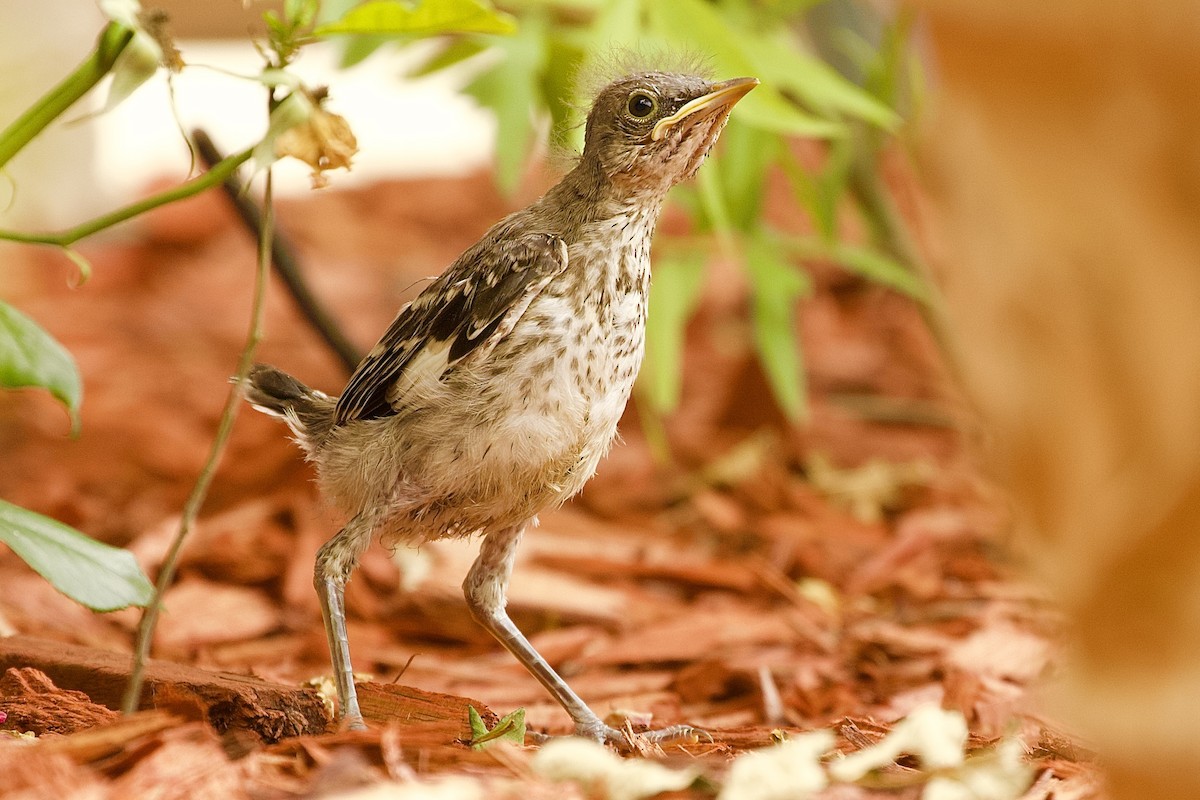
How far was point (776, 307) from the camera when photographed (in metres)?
3.97

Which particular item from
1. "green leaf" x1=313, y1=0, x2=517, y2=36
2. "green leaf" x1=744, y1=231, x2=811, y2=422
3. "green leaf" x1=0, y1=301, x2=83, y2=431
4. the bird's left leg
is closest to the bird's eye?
"green leaf" x1=313, y1=0, x2=517, y2=36

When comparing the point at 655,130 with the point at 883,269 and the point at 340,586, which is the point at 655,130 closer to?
the point at 340,586

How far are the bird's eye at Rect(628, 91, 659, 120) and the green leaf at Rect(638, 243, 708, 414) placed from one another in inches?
60.4

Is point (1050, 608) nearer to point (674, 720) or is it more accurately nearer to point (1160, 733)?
point (674, 720)

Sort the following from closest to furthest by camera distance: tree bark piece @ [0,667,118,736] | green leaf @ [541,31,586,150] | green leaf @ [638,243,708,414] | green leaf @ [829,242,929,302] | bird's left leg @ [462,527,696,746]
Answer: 1. tree bark piece @ [0,667,118,736]
2. bird's left leg @ [462,527,696,746]
3. green leaf @ [541,31,586,150]
4. green leaf @ [638,243,708,414]
5. green leaf @ [829,242,929,302]

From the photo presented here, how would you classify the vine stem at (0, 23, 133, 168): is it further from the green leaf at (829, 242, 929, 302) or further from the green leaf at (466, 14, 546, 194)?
the green leaf at (829, 242, 929, 302)

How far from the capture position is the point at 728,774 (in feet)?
5.03

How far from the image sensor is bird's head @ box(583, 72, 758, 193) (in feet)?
6.82

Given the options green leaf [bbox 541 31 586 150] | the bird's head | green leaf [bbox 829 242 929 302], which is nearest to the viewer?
the bird's head

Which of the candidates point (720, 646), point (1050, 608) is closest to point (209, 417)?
point (720, 646)

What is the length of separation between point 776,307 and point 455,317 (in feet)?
6.78

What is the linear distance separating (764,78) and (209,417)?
2559 millimetres

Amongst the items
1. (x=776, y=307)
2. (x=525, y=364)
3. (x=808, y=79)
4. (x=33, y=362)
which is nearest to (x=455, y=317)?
(x=525, y=364)

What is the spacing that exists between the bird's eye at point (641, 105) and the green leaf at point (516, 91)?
1147 mm
